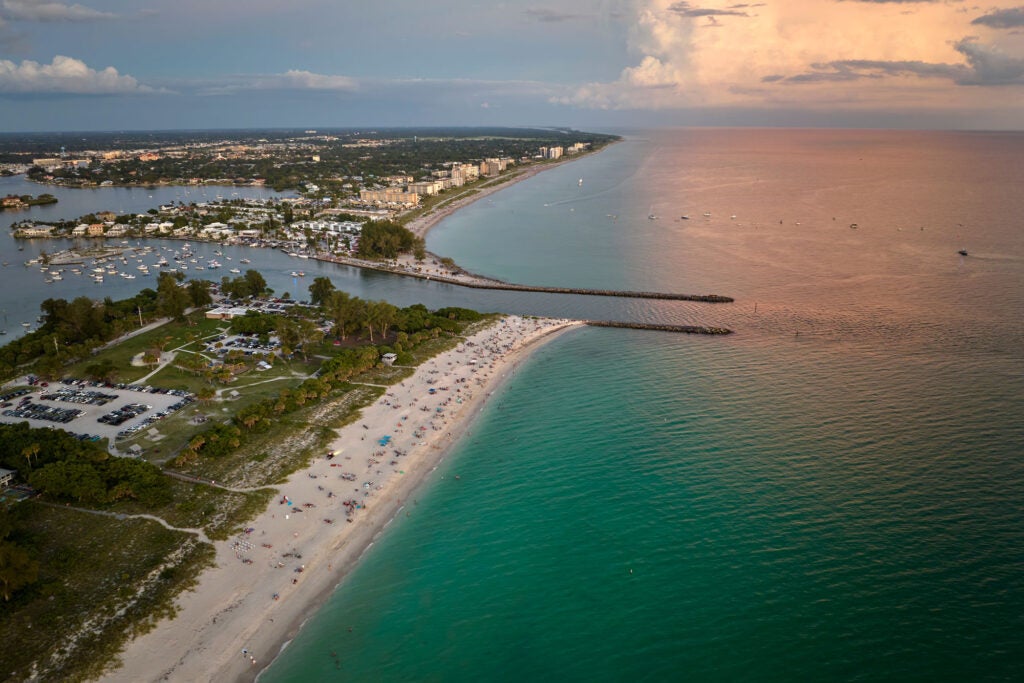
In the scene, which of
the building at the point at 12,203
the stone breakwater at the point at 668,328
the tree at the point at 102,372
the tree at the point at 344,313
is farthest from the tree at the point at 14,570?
the building at the point at 12,203

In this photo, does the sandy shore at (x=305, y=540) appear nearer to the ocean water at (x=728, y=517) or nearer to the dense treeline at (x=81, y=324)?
the ocean water at (x=728, y=517)

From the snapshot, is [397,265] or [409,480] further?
[397,265]

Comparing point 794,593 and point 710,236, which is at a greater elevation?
point 710,236

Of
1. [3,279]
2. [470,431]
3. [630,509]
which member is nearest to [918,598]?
[630,509]

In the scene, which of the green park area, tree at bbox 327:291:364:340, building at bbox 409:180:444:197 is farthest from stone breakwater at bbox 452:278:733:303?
building at bbox 409:180:444:197

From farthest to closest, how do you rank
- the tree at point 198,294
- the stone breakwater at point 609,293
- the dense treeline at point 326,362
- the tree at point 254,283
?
the stone breakwater at point 609,293, the tree at point 254,283, the tree at point 198,294, the dense treeline at point 326,362

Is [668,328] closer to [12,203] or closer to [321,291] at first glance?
[321,291]

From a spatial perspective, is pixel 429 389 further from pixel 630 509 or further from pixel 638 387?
pixel 630 509
